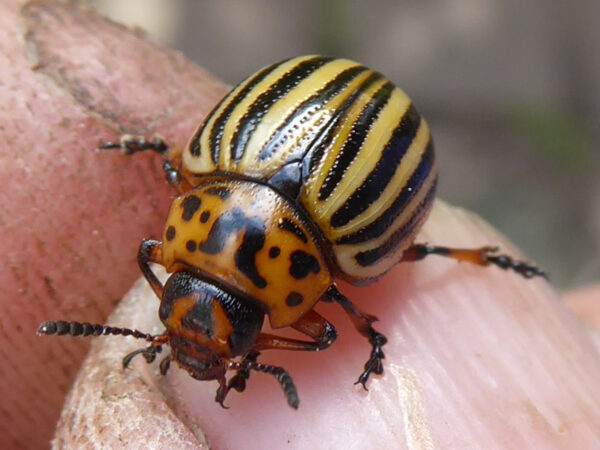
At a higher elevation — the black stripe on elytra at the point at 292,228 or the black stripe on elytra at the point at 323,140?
the black stripe on elytra at the point at 323,140

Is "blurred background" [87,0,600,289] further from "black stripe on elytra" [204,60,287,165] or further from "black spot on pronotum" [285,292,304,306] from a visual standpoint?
"black spot on pronotum" [285,292,304,306]

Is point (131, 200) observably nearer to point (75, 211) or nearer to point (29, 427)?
point (75, 211)

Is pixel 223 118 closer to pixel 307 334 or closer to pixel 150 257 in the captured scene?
pixel 150 257

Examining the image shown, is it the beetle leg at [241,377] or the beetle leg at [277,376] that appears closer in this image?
the beetle leg at [277,376]

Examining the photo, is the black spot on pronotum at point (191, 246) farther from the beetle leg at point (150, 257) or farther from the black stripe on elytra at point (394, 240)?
the black stripe on elytra at point (394, 240)

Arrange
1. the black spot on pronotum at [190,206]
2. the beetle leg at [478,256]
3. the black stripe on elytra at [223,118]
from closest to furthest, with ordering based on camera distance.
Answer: the black spot on pronotum at [190,206] < the black stripe on elytra at [223,118] < the beetle leg at [478,256]

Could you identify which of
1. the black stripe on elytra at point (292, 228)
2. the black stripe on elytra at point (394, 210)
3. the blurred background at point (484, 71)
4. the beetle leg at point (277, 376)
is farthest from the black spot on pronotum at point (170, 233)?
the blurred background at point (484, 71)

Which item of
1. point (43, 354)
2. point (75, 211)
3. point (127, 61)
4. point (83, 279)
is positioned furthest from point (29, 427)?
point (127, 61)

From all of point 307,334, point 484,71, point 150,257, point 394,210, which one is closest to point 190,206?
point 150,257
